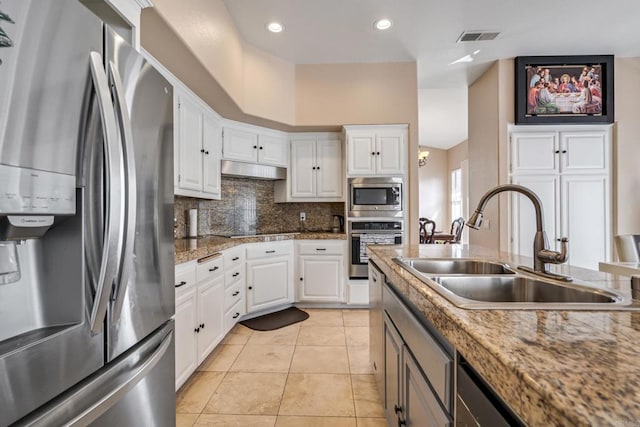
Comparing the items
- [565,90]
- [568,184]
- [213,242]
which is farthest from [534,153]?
[213,242]

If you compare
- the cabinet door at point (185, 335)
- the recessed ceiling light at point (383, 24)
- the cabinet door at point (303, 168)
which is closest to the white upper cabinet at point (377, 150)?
the cabinet door at point (303, 168)

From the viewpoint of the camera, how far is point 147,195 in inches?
39.6

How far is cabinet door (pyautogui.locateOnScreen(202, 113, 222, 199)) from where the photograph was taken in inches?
115

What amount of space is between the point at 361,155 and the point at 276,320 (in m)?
2.10

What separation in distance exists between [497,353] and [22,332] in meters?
0.96

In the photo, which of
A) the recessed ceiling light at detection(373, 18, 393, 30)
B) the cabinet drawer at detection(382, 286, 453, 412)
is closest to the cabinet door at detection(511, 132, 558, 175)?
the recessed ceiling light at detection(373, 18, 393, 30)

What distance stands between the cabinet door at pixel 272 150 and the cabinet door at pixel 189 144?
35.2 inches

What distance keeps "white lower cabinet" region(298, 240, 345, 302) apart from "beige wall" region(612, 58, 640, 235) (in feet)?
10.7

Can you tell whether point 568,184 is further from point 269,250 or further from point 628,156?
point 269,250

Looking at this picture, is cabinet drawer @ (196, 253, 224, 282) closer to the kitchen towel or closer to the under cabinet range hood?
the kitchen towel

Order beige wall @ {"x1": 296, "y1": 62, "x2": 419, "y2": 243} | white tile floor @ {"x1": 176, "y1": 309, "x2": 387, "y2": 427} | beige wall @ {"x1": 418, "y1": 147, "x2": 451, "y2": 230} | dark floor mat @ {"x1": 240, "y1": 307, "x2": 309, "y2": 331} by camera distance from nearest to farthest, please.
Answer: white tile floor @ {"x1": 176, "y1": 309, "x2": 387, "y2": 427}, dark floor mat @ {"x1": 240, "y1": 307, "x2": 309, "y2": 331}, beige wall @ {"x1": 296, "y1": 62, "x2": 419, "y2": 243}, beige wall @ {"x1": 418, "y1": 147, "x2": 451, "y2": 230}

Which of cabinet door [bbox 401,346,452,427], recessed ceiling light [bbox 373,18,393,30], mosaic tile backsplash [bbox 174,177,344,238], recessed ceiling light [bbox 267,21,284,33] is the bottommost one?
cabinet door [bbox 401,346,452,427]

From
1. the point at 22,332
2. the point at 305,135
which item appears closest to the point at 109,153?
the point at 22,332

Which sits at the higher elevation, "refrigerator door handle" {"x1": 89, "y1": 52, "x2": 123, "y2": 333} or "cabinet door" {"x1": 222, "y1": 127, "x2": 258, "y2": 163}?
"cabinet door" {"x1": 222, "y1": 127, "x2": 258, "y2": 163}
